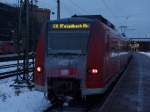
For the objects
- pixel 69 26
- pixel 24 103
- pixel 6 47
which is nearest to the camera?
pixel 24 103

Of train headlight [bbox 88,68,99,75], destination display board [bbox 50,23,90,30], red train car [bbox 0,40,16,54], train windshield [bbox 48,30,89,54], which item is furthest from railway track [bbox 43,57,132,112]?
red train car [bbox 0,40,16,54]

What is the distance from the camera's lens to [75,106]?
13867mm

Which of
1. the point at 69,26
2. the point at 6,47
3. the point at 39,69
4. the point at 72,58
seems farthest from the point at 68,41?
the point at 6,47

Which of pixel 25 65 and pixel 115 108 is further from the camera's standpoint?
pixel 25 65

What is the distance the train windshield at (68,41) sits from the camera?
13.8m

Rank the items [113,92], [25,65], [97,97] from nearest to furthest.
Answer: [97,97], [113,92], [25,65]

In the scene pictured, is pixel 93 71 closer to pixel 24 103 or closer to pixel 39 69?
pixel 39 69

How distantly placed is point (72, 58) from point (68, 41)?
0.66 m

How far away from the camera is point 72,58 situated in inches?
535

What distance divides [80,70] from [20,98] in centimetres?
204

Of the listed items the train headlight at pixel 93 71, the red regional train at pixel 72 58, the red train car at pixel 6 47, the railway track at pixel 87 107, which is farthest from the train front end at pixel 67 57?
the red train car at pixel 6 47

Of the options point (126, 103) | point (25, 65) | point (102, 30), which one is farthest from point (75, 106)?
point (25, 65)

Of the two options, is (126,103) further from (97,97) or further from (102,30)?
(102,30)

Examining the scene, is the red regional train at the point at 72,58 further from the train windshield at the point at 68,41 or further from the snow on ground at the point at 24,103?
the snow on ground at the point at 24,103
